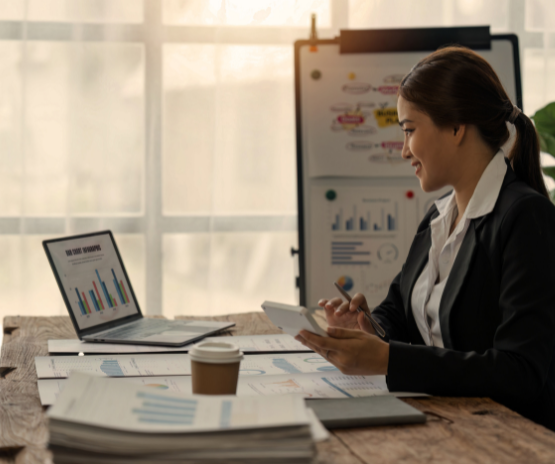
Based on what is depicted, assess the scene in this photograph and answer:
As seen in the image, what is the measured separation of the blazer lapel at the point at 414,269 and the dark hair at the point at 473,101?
10.7 inches

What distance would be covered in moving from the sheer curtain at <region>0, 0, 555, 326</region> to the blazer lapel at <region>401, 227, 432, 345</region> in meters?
1.43

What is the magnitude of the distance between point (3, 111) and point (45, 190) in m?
0.39

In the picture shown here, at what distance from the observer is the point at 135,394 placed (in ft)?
2.38

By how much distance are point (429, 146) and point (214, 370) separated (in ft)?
2.58

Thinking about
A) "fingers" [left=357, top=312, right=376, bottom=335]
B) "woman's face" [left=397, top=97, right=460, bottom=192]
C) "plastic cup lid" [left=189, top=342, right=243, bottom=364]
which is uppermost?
"woman's face" [left=397, top=97, right=460, bottom=192]

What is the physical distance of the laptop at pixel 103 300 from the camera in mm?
1443

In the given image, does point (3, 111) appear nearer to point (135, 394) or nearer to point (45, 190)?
point (45, 190)

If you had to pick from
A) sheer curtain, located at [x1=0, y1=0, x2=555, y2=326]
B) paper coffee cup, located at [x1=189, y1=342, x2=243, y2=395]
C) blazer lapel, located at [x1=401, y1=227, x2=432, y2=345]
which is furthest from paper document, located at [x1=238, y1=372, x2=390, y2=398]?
sheer curtain, located at [x1=0, y1=0, x2=555, y2=326]

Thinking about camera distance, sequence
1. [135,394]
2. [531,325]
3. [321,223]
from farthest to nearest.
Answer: [321,223], [531,325], [135,394]

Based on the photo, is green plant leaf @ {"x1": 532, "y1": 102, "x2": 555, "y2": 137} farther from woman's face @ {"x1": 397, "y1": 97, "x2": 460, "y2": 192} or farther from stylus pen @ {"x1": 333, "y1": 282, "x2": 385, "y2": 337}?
stylus pen @ {"x1": 333, "y1": 282, "x2": 385, "y2": 337}

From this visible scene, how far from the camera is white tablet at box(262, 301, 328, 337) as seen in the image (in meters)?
0.96

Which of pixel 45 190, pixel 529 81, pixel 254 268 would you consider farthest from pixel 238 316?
pixel 529 81

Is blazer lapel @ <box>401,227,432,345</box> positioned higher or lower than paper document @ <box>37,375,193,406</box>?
higher

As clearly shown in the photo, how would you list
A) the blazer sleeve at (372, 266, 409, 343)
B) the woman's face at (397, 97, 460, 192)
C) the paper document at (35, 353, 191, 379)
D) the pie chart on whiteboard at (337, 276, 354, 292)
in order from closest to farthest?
the paper document at (35, 353, 191, 379)
the woman's face at (397, 97, 460, 192)
the blazer sleeve at (372, 266, 409, 343)
the pie chart on whiteboard at (337, 276, 354, 292)
